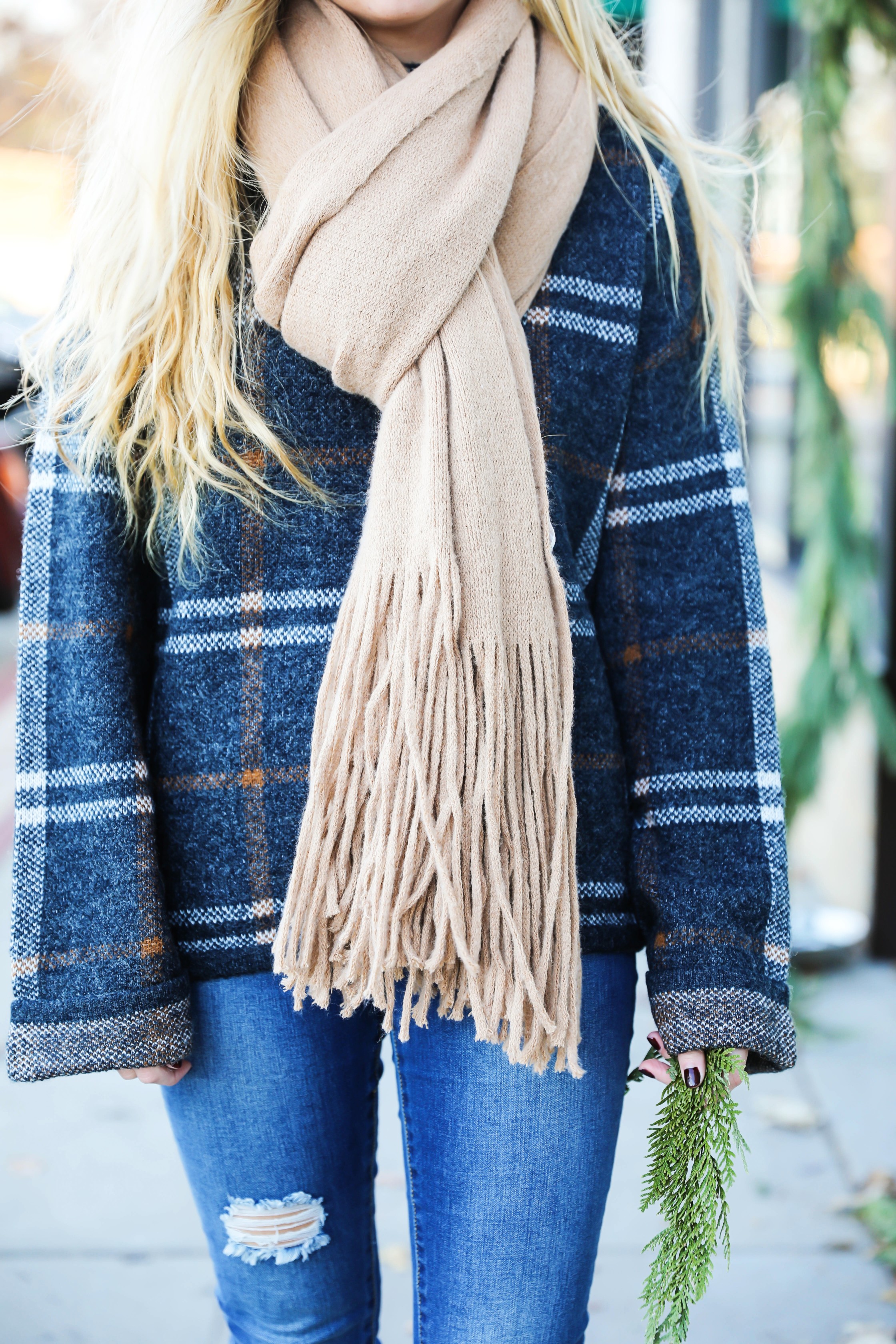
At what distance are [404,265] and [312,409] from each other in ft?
0.54

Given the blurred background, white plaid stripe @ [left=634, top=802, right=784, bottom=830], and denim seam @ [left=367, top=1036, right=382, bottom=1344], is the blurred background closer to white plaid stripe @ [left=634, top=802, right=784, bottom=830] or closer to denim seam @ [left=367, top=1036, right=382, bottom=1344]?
white plaid stripe @ [left=634, top=802, right=784, bottom=830]

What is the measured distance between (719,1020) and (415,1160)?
A: 1.10 feet

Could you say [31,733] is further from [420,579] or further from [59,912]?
[420,579]

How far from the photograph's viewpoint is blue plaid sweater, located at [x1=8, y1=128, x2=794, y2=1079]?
3.66ft

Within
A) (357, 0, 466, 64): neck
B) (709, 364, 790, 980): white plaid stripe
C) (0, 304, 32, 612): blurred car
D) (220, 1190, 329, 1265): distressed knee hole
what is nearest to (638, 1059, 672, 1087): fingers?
(709, 364, 790, 980): white plaid stripe

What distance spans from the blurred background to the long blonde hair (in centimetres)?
25

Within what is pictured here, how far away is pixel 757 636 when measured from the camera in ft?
3.91

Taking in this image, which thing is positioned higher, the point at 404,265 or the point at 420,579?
the point at 404,265

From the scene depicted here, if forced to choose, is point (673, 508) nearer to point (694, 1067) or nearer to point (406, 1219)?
point (694, 1067)

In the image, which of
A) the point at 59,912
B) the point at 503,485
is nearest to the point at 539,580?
the point at 503,485

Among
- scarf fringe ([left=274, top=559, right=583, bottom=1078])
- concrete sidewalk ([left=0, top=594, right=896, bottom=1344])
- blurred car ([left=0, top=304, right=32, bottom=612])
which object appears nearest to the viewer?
scarf fringe ([left=274, top=559, right=583, bottom=1078])

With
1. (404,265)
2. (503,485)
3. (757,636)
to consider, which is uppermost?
(404,265)

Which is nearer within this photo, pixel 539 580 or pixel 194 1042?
pixel 539 580

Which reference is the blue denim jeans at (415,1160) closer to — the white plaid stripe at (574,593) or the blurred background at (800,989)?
the white plaid stripe at (574,593)
